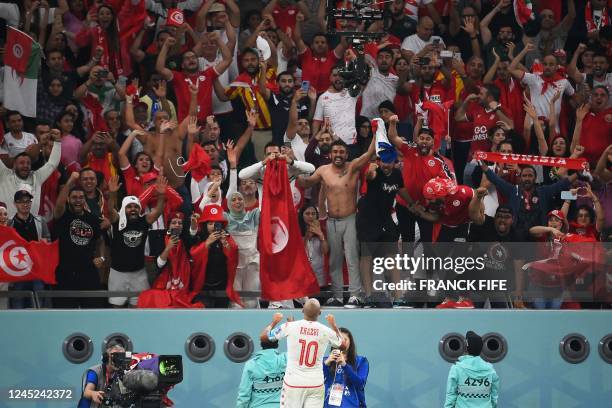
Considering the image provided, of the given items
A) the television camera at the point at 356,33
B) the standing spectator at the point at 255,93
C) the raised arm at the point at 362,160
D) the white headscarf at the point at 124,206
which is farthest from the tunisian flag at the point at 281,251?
the standing spectator at the point at 255,93

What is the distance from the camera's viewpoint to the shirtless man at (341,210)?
15.5m

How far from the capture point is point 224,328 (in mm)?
15609

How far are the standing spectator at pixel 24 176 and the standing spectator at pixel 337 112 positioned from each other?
3625 millimetres

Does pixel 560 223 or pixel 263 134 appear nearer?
pixel 560 223

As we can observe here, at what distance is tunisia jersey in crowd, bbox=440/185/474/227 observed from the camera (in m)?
15.5

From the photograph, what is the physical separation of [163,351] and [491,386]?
4160 mm

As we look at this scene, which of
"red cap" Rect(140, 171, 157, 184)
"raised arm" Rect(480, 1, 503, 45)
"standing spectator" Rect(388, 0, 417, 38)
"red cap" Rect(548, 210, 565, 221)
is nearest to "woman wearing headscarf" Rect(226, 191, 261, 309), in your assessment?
"red cap" Rect(140, 171, 157, 184)

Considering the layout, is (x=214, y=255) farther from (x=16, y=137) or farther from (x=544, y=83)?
(x=544, y=83)

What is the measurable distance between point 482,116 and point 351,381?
5.90 metres

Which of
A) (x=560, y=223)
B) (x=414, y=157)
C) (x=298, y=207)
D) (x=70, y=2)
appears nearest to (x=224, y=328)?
(x=298, y=207)

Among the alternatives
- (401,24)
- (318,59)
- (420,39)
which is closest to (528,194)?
(420,39)

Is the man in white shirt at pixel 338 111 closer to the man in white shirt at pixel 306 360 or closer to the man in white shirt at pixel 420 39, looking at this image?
the man in white shirt at pixel 420 39

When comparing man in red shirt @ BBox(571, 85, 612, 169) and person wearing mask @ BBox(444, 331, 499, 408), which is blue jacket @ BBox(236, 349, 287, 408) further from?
man in red shirt @ BBox(571, 85, 612, 169)

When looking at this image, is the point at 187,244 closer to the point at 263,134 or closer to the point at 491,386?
the point at 263,134
